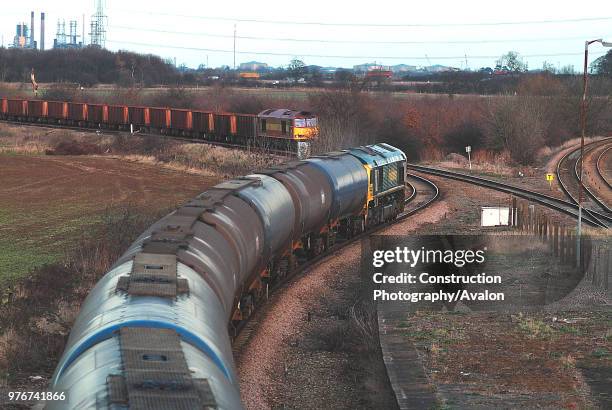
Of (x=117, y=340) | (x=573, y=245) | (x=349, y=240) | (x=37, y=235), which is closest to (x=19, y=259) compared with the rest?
(x=37, y=235)

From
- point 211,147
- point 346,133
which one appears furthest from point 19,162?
point 346,133

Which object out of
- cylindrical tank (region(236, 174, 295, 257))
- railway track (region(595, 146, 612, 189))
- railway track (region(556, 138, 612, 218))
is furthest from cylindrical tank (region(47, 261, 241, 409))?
railway track (region(595, 146, 612, 189))

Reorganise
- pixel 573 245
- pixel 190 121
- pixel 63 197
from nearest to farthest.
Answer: pixel 573 245 < pixel 63 197 < pixel 190 121

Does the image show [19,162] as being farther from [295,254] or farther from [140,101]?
[140,101]

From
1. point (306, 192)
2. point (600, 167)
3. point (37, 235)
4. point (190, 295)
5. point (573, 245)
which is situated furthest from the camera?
point (600, 167)

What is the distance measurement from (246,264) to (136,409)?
9579mm

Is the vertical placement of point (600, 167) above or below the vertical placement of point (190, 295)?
above

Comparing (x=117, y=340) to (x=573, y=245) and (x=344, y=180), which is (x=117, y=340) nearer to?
(x=344, y=180)

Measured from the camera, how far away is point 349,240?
3019cm

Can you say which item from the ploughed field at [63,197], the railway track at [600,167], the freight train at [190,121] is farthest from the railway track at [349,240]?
the railway track at [600,167]

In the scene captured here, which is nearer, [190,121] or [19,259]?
[19,259]

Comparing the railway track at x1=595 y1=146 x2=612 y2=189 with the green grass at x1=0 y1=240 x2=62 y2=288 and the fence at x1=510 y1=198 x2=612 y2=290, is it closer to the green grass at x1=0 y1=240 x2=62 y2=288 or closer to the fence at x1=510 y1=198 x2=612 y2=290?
the fence at x1=510 y1=198 x2=612 y2=290

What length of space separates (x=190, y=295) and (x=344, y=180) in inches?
677

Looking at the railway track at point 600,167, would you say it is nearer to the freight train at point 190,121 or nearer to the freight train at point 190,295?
the freight train at point 190,121
